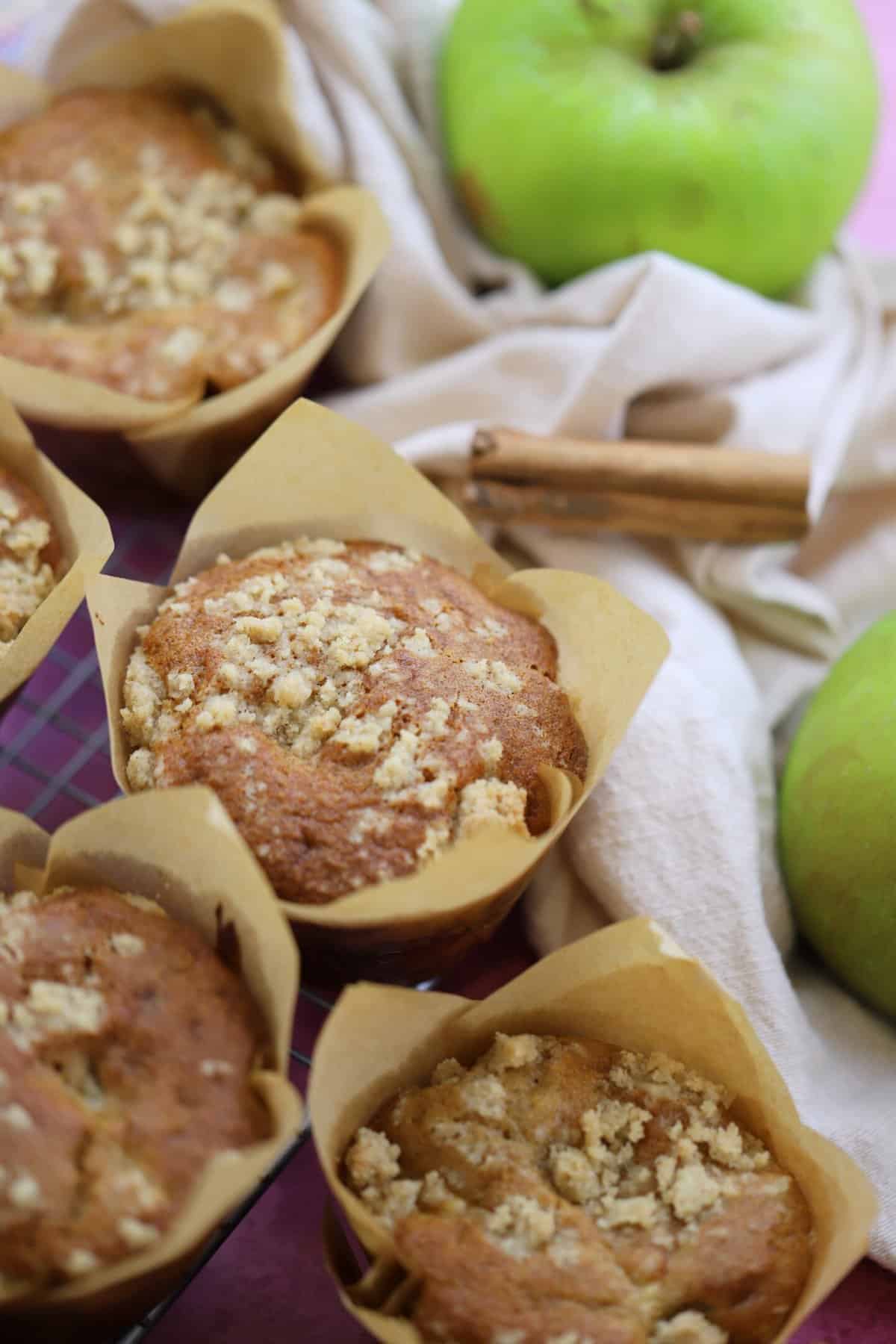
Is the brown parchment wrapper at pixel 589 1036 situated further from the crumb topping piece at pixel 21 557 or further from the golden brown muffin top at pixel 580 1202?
the crumb topping piece at pixel 21 557

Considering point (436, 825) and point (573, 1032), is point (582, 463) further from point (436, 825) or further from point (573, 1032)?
point (573, 1032)

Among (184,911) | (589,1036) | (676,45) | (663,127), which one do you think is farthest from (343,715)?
(676,45)

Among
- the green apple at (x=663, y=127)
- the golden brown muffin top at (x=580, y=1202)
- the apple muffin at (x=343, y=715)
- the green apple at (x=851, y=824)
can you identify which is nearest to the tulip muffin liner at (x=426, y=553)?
the apple muffin at (x=343, y=715)

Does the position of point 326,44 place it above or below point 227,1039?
above

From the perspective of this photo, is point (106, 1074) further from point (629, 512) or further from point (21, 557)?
point (629, 512)

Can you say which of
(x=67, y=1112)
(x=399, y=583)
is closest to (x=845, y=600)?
(x=399, y=583)

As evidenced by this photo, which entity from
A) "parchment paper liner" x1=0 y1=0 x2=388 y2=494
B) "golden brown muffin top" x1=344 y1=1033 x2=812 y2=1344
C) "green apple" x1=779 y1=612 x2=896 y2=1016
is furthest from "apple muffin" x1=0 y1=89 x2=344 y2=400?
"golden brown muffin top" x1=344 y1=1033 x2=812 y2=1344
